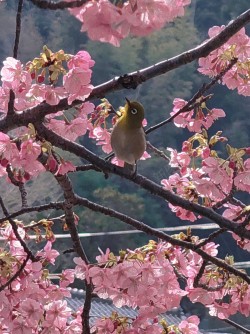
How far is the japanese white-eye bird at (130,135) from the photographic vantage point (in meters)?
1.30

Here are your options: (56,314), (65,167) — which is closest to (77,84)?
(65,167)

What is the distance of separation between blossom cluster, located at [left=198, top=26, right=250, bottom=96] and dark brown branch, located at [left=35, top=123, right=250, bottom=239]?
0.34m

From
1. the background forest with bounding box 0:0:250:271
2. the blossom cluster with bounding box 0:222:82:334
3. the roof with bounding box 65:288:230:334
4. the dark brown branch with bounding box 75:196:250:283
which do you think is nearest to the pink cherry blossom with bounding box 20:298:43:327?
the blossom cluster with bounding box 0:222:82:334

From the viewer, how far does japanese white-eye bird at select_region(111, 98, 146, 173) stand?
130 cm

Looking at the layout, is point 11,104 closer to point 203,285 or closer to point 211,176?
point 211,176

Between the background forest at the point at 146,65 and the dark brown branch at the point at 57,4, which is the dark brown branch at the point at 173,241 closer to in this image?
the dark brown branch at the point at 57,4

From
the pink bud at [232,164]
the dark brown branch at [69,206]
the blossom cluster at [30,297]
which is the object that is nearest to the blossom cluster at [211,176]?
the pink bud at [232,164]

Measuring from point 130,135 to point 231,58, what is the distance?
0.27 m

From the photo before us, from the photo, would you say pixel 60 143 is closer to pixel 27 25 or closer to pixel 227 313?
pixel 227 313

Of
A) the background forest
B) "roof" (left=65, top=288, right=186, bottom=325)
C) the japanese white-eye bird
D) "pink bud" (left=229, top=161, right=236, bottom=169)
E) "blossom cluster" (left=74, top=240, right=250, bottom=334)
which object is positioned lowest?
"blossom cluster" (left=74, top=240, right=250, bottom=334)

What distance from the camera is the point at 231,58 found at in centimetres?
118

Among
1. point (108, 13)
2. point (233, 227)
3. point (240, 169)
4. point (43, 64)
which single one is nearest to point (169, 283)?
point (240, 169)

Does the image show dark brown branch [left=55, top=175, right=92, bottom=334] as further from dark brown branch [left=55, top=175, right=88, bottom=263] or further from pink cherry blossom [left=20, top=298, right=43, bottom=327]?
pink cherry blossom [left=20, top=298, right=43, bottom=327]

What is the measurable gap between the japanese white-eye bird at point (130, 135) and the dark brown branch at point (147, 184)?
1.04ft
